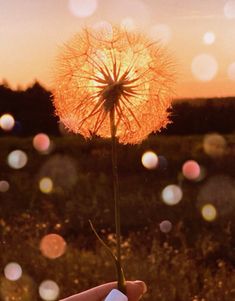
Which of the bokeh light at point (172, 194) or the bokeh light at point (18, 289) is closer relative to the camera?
the bokeh light at point (18, 289)

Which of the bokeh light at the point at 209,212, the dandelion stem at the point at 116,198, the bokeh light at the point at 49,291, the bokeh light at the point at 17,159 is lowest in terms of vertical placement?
the bokeh light at the point at 49,291

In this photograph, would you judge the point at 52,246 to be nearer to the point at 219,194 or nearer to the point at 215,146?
the point at 219,194

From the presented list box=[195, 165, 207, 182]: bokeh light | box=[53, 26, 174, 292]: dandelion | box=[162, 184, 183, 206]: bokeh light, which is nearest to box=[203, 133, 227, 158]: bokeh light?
box=[195, 165, 207, 182]: bokeh light

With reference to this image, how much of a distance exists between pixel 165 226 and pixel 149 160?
631 cm

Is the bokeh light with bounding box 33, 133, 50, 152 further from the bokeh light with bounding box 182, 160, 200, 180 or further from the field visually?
the bokeh light with bounding box 182, 160, 200, 180

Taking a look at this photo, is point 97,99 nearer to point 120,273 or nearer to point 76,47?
point 76,47

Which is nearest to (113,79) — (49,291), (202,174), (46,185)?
(49,291)

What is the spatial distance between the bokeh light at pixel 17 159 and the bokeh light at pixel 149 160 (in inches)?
122

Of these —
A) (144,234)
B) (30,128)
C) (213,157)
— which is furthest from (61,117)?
(30,128)

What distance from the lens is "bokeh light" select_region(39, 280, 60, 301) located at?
5.59 m

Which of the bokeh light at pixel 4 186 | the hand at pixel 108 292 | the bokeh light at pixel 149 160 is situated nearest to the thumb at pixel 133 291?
the hand at pixel 108 292

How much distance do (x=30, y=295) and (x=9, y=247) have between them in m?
1.57

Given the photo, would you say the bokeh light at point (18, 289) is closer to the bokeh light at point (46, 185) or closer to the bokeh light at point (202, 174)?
the bokeh light at point (46, 185)

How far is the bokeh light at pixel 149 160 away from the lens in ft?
49.2
